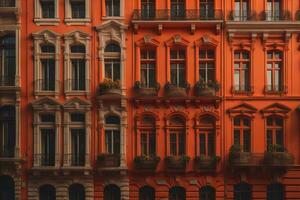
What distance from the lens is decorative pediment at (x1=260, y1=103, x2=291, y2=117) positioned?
34.2 m

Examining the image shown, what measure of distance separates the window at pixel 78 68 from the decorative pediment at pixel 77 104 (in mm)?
783

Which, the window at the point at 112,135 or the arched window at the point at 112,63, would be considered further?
the arched window at the point at 112,63

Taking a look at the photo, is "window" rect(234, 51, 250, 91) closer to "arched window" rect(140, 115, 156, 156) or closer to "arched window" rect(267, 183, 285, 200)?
"arched window" rect(140, 115, 156, 156)

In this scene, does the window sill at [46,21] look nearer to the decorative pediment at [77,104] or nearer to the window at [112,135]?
the decorative pediment at [77,104]

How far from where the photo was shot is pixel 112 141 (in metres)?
34.4

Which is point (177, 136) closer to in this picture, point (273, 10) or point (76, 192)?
point (76, 192)

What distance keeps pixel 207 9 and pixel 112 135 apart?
9329 mm

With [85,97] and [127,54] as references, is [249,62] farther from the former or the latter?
[85,97]

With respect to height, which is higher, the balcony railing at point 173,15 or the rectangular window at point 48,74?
the balcony railing at point 173,15

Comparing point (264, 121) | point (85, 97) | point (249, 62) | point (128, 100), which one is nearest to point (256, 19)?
point (249, 62)

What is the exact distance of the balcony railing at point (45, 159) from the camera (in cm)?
3400

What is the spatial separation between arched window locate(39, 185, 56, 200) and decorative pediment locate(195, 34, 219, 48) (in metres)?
12.0

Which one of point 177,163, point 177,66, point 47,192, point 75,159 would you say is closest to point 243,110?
point 177,66

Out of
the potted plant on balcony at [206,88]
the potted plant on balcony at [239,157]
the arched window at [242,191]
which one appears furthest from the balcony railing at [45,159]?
the arched window at [242,191]
